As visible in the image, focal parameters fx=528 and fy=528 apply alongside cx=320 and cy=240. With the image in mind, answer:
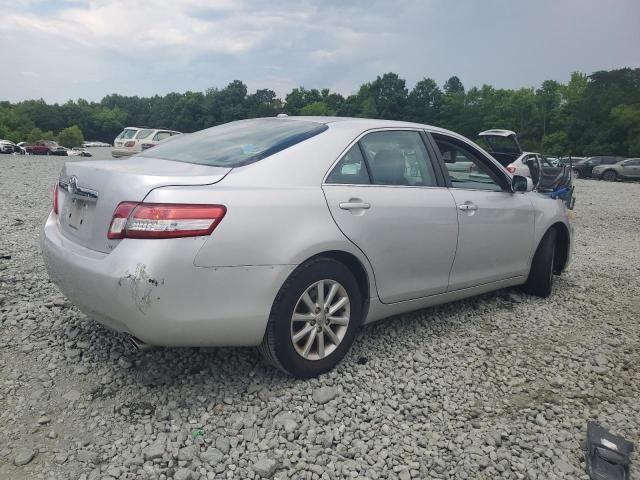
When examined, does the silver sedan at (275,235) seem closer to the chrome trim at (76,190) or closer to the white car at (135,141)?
the chrome trim at (76,190)

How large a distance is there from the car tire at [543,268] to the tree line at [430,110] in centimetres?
5449

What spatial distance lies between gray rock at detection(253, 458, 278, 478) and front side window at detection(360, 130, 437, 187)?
69.8 inches

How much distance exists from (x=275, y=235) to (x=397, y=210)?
→ 3.19ft

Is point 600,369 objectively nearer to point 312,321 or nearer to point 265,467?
Answer: point 312,321

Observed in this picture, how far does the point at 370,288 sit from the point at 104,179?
165 centimetres

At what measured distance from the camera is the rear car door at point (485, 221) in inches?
154

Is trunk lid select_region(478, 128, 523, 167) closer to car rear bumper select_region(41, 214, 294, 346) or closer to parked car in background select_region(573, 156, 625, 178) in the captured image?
car rear bumper select_region(41, 214, 294, 346)

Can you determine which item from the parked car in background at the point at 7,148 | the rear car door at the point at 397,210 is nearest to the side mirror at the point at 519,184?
the rear car door at the point at 397,210

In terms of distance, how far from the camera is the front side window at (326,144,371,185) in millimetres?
3148

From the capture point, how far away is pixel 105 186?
8.89 ft

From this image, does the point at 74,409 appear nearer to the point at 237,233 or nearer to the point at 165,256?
the point at 165,256

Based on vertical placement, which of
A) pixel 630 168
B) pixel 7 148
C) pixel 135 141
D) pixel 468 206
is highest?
pixel 468 206

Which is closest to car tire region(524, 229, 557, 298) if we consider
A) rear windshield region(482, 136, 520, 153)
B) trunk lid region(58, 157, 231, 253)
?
trunk lid region(58, 157, 231, 253)

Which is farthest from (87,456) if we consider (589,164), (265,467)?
(589,164)
